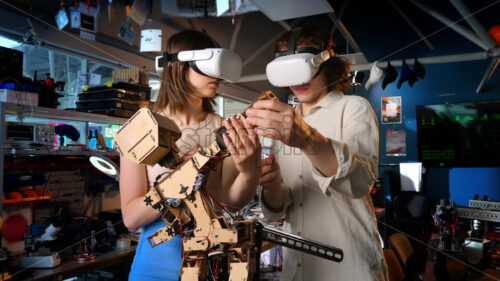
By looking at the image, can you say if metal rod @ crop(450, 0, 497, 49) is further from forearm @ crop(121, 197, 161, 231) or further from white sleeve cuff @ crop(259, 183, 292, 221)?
forearm @ crop(121, 197, 161, 231)

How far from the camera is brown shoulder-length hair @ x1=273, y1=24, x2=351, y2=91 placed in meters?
0.49

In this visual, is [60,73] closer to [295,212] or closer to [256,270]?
[295,212]

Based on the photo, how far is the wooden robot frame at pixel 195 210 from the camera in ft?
1.36

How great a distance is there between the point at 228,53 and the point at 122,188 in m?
0.30

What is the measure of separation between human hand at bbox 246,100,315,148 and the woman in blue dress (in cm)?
10

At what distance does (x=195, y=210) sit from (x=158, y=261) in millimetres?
235

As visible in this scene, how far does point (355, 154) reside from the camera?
0.43 m

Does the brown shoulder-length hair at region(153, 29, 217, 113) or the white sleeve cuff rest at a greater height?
the brown shoulder-length hair at region(153, 29, 217, 113)

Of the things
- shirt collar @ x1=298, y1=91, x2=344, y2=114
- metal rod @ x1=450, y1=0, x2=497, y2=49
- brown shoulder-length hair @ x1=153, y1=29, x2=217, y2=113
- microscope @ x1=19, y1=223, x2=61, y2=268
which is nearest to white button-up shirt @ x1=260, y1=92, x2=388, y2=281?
shirt collar @ x1=298, y1=91, x2=344, y2=114

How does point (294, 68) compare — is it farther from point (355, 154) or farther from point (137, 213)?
point (137, 213)

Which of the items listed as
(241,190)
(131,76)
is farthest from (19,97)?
(241,190)

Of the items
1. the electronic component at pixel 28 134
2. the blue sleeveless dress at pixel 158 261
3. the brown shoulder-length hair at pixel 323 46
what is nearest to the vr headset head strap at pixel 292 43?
the brown shoulder-length hair at pixel 323 46

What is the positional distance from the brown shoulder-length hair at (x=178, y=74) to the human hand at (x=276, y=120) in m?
0.21

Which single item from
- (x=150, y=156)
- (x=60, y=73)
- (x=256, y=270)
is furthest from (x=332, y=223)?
(x=60, y=73)
